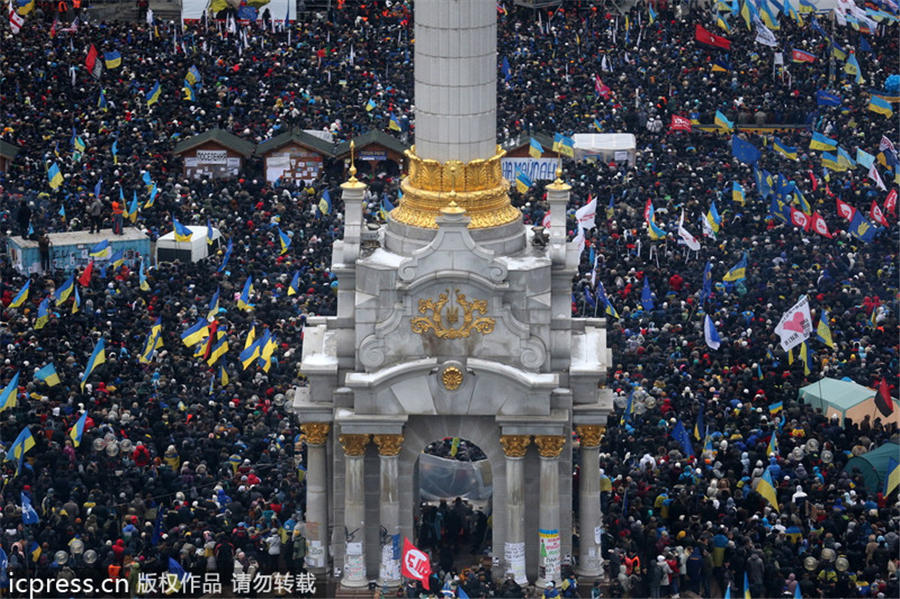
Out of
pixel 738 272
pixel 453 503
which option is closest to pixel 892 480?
pixel 453 503

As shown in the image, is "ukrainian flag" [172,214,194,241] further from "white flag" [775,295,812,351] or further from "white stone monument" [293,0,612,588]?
"white stone monument" [293,0,612,588]

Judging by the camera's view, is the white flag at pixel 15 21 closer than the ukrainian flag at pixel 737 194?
No

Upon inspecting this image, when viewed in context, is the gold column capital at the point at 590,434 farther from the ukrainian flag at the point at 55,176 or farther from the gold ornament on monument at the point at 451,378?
the ukrainian flag at the point at 55,176

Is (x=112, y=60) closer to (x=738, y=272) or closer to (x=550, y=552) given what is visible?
(x=738, y=272)

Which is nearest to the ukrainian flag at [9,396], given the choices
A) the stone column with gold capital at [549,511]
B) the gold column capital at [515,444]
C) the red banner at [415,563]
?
the red banner at [415,563]

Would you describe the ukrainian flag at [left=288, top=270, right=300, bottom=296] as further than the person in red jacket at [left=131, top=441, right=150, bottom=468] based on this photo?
Yes

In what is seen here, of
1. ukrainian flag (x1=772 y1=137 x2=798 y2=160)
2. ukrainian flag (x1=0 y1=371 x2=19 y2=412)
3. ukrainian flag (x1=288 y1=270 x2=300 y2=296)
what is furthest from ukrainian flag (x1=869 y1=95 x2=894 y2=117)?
ukrainian flag (x1=0 y1=371 x2=19 y2=412)
